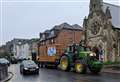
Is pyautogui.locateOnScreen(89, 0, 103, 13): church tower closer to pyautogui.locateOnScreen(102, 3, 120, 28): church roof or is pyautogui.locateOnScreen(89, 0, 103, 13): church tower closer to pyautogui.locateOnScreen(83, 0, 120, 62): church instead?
pyautogui.locateOnScreen(83, 0, 120, 62): church

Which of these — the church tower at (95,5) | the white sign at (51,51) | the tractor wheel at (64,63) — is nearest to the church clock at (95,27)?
the church tower at (95,5)

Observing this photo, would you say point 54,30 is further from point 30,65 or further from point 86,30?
point 30,65

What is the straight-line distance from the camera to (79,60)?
35.4m

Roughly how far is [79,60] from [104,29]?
888 inches

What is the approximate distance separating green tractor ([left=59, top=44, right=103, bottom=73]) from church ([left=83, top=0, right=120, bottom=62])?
1660 centimetres

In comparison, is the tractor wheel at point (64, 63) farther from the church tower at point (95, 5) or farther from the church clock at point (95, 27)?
the church tower at point (95, 5)

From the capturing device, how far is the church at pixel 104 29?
5638cm

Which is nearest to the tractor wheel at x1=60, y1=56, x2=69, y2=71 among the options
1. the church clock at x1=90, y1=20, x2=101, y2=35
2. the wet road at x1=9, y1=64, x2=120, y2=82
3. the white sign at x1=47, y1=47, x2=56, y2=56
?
the white sign at x1=47, y1=47, x2=56, y2=56

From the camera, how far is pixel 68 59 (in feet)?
123

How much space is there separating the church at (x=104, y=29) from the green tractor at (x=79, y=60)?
16.6 metres

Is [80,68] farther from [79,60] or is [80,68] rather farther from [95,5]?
[95,5]

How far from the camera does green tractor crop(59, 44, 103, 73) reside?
112 ft

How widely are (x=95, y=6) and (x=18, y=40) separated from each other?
107 m

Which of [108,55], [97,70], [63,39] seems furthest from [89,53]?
[63,39]
